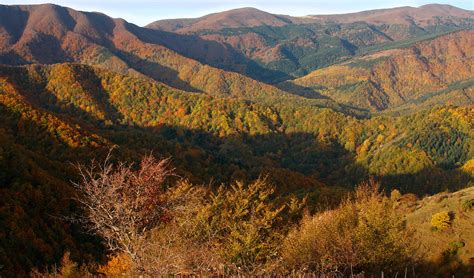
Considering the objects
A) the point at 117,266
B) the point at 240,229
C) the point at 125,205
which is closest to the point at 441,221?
the point at 240,229

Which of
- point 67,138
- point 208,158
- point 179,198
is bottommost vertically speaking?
point 208,158

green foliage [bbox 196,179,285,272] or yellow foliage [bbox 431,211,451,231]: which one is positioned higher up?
green foliage [bbox 196,179,285,272]

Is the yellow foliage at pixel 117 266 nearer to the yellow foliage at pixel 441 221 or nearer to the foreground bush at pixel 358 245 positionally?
the foreground bush at pixel 358 245

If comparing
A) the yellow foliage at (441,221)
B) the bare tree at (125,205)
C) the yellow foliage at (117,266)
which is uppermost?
the bare tree at (125,205)

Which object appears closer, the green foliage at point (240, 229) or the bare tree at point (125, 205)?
the bare tree at point (125, 205)

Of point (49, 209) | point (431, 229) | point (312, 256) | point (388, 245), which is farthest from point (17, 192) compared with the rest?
point (431, 229)

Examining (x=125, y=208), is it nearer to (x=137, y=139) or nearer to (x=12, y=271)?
(x=12, y=271)

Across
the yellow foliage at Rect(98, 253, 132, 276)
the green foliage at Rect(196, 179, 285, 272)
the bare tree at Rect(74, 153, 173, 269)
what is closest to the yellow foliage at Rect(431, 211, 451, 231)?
the green foliage at Rect(196, 179, 285, 272)

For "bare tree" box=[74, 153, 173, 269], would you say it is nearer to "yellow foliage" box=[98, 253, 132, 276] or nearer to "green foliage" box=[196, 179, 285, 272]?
"yellow foliage" box=[98, 253, 132, 276]

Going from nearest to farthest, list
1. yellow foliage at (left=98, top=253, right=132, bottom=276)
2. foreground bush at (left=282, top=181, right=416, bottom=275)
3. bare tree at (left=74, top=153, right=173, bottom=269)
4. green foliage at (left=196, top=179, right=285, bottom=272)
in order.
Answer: bare tree at (left=74, top=153, right=173, bottom=269) < yellow foliage at (left=98, top=253, right=132, bottom=276) < foreground bush at (left=282, top=181, right=416, bottom=275) < green foliage at (left=196, top=179, right=285, bottom=272)

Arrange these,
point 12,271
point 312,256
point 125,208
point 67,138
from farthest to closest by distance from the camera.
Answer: point 67,138, point 12,271, point 312,256, point 125,208

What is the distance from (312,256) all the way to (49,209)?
3185cm

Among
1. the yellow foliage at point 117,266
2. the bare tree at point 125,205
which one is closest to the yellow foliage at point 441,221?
the yellow foliage at point 117,266

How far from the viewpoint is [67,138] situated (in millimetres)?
91625
